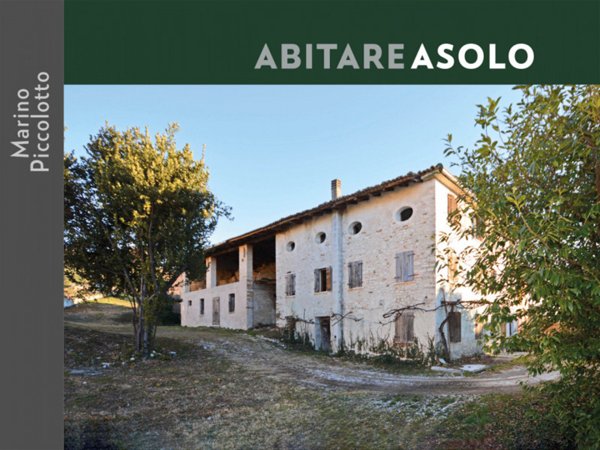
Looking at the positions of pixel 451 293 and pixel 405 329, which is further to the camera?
pixel 405 329

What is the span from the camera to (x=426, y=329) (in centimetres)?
1561

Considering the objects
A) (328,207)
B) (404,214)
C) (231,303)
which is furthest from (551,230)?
(231,303)

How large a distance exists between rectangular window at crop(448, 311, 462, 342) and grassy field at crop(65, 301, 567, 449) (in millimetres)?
5799

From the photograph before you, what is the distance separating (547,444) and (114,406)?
8753mm

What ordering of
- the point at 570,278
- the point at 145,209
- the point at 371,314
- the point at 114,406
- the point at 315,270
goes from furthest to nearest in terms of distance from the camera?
the point at 315,270
the point at 371,314
the point at 145,209
the point at 114,406
the point at 570,278

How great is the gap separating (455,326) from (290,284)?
8815 mm

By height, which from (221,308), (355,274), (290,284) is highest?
(355,274)

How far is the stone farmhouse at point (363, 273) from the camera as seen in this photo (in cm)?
1591

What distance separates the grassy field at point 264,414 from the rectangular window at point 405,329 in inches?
202

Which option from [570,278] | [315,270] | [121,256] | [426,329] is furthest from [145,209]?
[570,278]

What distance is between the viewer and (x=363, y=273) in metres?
18.2

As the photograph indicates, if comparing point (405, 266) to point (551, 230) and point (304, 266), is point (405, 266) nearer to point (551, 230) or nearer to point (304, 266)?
point (304, 266)

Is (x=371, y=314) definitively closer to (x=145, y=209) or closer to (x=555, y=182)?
(x=145, y=209)

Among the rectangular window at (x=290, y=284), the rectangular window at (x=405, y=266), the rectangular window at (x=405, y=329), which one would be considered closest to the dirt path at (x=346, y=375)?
the rectangular window at (x=405, y=329)
